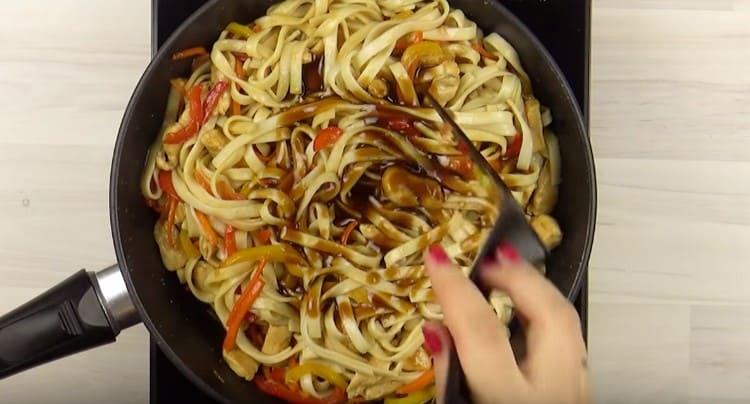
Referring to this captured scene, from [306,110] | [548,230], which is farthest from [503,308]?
[306,110]

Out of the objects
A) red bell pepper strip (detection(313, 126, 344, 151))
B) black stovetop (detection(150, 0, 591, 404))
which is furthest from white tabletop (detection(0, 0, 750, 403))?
red bell pepper strip (detection(313, 126, 344, 151))

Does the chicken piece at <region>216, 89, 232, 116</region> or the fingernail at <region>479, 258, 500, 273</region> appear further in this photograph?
the chicken piece at <region>216, 89, 232, 116</region>

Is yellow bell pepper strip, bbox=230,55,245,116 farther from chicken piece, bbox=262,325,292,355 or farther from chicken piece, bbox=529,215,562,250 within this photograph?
chicken piece, bbox=529,215,562,250

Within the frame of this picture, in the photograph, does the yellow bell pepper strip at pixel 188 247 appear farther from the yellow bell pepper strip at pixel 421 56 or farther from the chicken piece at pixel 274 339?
the yellow bell pepper strip at pixel 421 56

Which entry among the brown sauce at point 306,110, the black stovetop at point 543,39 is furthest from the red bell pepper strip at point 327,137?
the black stovetop at point 543,39

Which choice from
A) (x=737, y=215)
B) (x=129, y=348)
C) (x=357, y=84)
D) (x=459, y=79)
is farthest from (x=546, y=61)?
(x=129, y=348)

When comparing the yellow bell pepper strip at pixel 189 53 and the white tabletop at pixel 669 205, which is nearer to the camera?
the yellow bell pepper strip at pixel 189 53

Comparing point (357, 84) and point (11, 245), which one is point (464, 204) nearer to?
point (357, 84)
